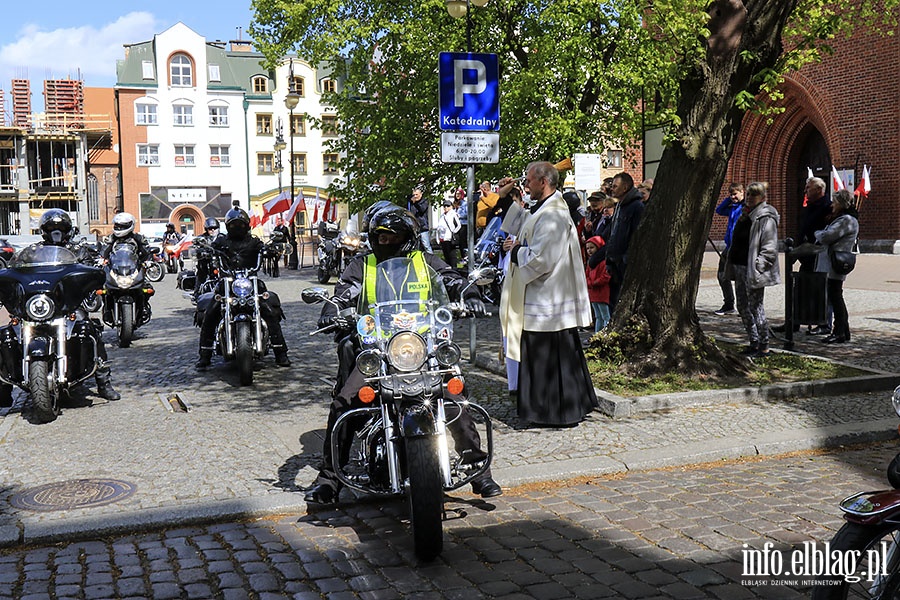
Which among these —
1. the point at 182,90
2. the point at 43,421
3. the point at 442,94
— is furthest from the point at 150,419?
the point at 182,90

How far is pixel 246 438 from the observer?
7012mm

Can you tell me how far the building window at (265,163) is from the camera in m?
63.8

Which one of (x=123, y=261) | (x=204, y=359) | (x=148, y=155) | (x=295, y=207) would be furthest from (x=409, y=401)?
(x=148, y=155)

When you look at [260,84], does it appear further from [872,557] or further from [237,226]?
[872,557]

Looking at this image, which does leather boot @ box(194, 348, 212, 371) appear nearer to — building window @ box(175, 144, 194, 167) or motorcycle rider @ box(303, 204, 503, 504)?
motorcycle rider @ box(303, 204, 503, 504)

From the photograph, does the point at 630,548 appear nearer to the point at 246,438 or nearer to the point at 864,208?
the point at 246,438

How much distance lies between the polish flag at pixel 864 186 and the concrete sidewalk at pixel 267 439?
55.3 ft

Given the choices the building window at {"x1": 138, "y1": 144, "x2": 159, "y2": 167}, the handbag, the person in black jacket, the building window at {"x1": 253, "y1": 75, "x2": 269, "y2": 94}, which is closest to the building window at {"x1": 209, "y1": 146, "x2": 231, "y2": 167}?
the building window at {"x1": 138, "y1": 144, "x2": 159, "y2": 167}

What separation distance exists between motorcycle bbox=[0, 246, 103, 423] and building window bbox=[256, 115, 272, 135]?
58.0 metres

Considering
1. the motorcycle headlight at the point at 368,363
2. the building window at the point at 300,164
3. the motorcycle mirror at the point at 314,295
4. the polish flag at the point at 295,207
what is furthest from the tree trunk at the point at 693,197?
the building window at the point at 300,164

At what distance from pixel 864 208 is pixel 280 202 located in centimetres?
1696

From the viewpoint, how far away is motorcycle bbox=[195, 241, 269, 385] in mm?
9359

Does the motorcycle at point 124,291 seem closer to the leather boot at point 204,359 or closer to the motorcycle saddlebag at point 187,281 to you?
the motorcycle saddlebag at point 187,281

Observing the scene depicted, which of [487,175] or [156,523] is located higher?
[487,175]
